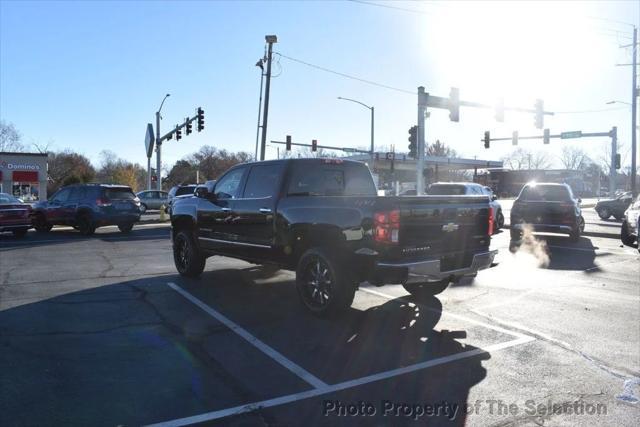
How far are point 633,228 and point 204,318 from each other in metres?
11.9

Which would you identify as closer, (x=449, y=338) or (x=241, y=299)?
(x=449, y=338)

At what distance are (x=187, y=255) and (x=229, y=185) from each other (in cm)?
177

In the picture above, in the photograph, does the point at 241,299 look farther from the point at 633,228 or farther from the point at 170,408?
the point at 633,228

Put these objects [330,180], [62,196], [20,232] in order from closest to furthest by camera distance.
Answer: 1. [330,180]
2. [20,232]
3. [62,196]

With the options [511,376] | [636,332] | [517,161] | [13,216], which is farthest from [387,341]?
[517,161]

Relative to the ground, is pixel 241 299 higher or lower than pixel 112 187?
lower

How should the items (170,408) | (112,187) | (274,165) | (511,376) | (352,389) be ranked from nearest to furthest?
(170,408), (352,389), (511,376), (274,165), (112,187)

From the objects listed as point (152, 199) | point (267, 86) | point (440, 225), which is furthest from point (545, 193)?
point (152, 199)

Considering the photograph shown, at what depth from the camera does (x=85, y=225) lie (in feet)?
58.7

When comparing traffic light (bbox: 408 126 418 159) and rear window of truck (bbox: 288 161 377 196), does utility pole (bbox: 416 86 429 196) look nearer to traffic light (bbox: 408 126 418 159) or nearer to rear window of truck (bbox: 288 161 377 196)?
traffic light (bbox: 408 126 418 159)

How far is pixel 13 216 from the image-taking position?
16391 mm

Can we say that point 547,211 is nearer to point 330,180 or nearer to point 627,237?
point 627,237

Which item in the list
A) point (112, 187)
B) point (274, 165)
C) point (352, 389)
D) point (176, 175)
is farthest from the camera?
point (176, 175)

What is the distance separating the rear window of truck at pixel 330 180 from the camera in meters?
7.03
